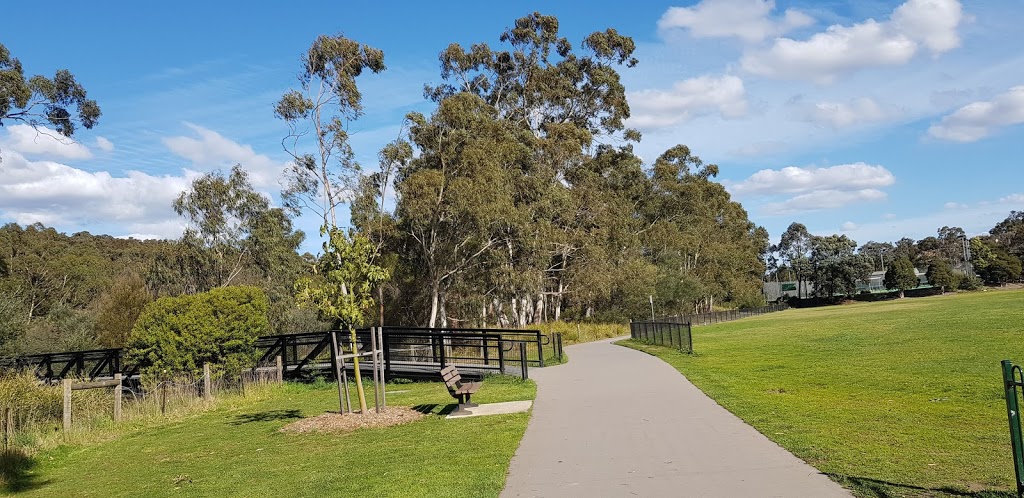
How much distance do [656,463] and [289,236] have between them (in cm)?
4758

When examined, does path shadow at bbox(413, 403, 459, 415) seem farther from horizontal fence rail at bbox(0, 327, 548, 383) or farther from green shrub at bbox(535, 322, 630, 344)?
green shrub at bbox(535, 322, 630, 344)

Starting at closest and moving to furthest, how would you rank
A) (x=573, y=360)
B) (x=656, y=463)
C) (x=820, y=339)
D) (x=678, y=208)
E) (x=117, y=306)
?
(x=656, y=463) → (x=573, y=360) → (x=820, y=339) → (x=117, y=306) → (x=678, y=208)

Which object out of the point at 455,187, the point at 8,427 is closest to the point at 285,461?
the point at 8,427

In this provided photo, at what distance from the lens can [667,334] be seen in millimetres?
26641

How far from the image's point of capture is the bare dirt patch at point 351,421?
Result: 1177 centimetres

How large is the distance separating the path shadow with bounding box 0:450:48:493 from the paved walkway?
6.86 metres

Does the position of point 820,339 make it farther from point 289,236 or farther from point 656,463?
point 289,236

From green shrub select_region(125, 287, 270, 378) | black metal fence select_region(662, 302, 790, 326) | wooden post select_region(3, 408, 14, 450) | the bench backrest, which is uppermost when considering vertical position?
green shrub select_region(125, 287, 270, 378)

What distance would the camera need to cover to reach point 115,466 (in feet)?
34.3

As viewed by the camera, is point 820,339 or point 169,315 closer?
point 169,315

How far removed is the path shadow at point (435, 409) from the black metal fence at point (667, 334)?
1178 centimetres

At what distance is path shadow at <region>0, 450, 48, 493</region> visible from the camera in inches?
372

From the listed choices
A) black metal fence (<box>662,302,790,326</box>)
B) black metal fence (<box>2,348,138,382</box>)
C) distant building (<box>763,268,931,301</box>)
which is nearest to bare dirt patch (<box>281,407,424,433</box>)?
black metal fence (<box>2,348,138,382</box>)

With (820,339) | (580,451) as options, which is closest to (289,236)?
(820,339)
